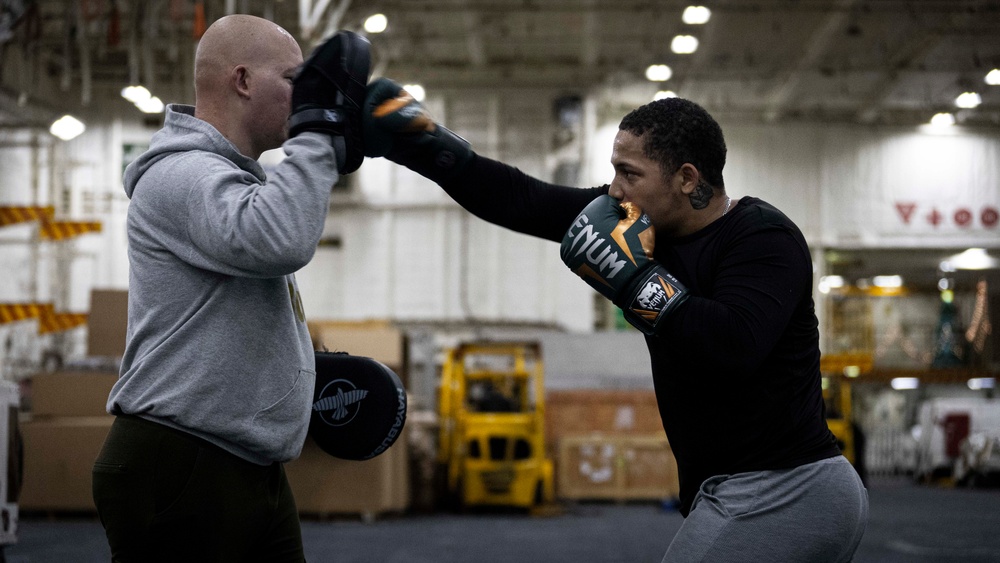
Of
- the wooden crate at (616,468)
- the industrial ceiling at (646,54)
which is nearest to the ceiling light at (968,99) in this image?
the industrial ceiling at (646,54)

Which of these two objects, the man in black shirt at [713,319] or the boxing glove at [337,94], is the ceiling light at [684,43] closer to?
the man in black shirt at [713,319]

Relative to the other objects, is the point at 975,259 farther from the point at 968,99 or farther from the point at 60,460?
the point at 60,460

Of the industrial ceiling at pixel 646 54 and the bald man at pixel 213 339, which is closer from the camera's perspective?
the bald man at pixel 213 339

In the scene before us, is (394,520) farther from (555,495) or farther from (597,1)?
(597,1)

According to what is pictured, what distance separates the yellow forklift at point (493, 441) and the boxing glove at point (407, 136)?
324 inches

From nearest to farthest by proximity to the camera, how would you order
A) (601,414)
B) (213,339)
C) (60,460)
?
(213,339), (60,460), (601,414)

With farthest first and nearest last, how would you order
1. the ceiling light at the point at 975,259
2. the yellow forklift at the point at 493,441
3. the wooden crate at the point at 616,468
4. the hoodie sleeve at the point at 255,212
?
the ceiling light at the point at 975,259, the wooden crate at the point at 616,468, the yellow forklift at the point at 493,441, the hoodie sleeve at the point at 255,212

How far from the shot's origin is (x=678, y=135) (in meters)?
2.24

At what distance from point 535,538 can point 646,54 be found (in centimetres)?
1102

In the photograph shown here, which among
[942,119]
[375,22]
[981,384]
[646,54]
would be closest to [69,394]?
[375,22]

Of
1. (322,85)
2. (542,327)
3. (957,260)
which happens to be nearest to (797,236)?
(322,85)

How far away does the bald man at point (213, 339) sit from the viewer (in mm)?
1773

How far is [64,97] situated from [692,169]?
18.1m

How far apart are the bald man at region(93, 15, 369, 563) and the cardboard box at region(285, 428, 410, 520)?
7.53m
